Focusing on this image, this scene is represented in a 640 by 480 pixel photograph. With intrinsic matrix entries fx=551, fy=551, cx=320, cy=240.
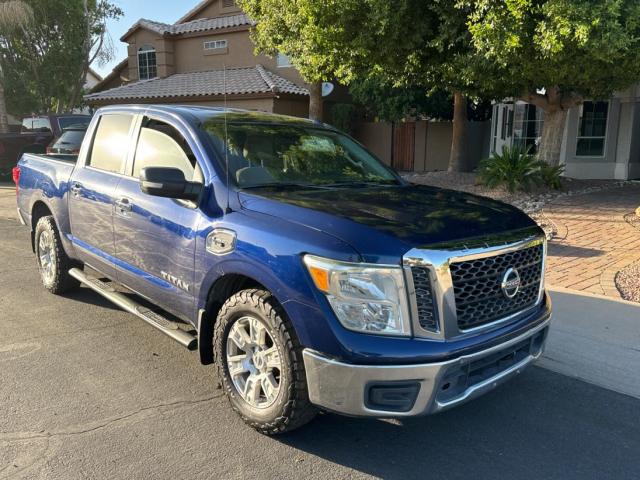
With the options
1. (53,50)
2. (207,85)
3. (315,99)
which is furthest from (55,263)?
(53,50)

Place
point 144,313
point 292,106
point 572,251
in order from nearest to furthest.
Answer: point 144,313 < point 572,251 < point 292,106

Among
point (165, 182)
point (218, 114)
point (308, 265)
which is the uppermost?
point (218, 114)

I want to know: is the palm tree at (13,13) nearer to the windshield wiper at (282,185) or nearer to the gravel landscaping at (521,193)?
the gravel landscaping at (521,193)

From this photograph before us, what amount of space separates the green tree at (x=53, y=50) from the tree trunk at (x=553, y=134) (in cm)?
2461

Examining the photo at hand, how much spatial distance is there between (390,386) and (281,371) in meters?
0.61

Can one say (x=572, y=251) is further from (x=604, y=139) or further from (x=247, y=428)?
(x=604, y=139)

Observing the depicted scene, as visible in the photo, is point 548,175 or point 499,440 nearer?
point 499,440

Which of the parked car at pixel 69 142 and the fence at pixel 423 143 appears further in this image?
the fence at pixel 423 143

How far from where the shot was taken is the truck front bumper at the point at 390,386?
104 inches

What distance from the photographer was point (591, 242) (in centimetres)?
808

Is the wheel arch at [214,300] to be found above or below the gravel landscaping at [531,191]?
above

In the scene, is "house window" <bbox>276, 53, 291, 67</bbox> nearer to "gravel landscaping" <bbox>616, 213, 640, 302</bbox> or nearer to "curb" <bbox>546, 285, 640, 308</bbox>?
"gravel landscaping" <bbox>616, 213, 640, 302</bbox>

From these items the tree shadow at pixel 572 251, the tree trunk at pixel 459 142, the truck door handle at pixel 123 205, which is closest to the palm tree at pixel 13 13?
the tree trunk at pixel 459 142

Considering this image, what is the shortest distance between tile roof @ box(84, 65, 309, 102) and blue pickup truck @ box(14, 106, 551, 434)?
16780mm
